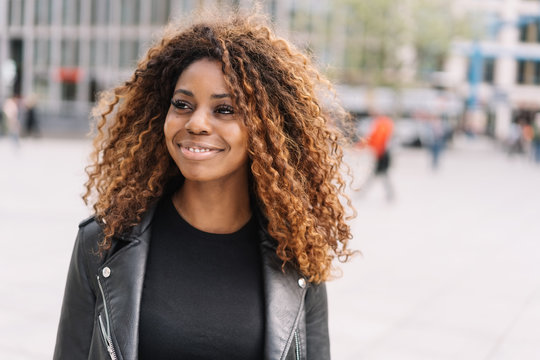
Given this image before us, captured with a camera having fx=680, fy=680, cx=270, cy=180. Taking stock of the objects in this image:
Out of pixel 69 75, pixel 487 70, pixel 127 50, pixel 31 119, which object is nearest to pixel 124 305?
pixel 31 119

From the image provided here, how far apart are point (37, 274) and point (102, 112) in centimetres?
430

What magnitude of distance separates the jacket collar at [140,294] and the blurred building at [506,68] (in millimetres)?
50807

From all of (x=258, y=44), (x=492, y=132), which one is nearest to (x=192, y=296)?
(x=258, y=44)

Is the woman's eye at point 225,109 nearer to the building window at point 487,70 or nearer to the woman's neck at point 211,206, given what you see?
the woman's neck at point 211,206

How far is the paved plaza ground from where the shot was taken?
4812 millimetres

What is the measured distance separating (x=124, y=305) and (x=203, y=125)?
0.54 metres

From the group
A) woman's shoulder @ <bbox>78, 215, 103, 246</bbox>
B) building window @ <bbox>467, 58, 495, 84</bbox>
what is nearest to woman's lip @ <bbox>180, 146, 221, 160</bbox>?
woman's shoulder @ <bbox>78, 215, 103, 246</bbox>

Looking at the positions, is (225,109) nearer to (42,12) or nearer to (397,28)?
(397,28)

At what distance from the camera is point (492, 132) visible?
2042 inches

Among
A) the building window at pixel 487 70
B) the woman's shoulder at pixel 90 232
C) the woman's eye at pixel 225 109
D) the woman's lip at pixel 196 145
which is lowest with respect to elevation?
the woman's shoulder at pixel 90 232

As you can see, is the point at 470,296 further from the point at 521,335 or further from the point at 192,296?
the point at 192,296

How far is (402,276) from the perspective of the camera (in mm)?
6797

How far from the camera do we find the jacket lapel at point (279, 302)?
1870 millimetres

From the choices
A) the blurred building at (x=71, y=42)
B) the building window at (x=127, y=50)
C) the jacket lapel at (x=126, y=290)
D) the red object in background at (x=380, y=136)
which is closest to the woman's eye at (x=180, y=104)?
the jacket lapel at (x=126, y=290)
